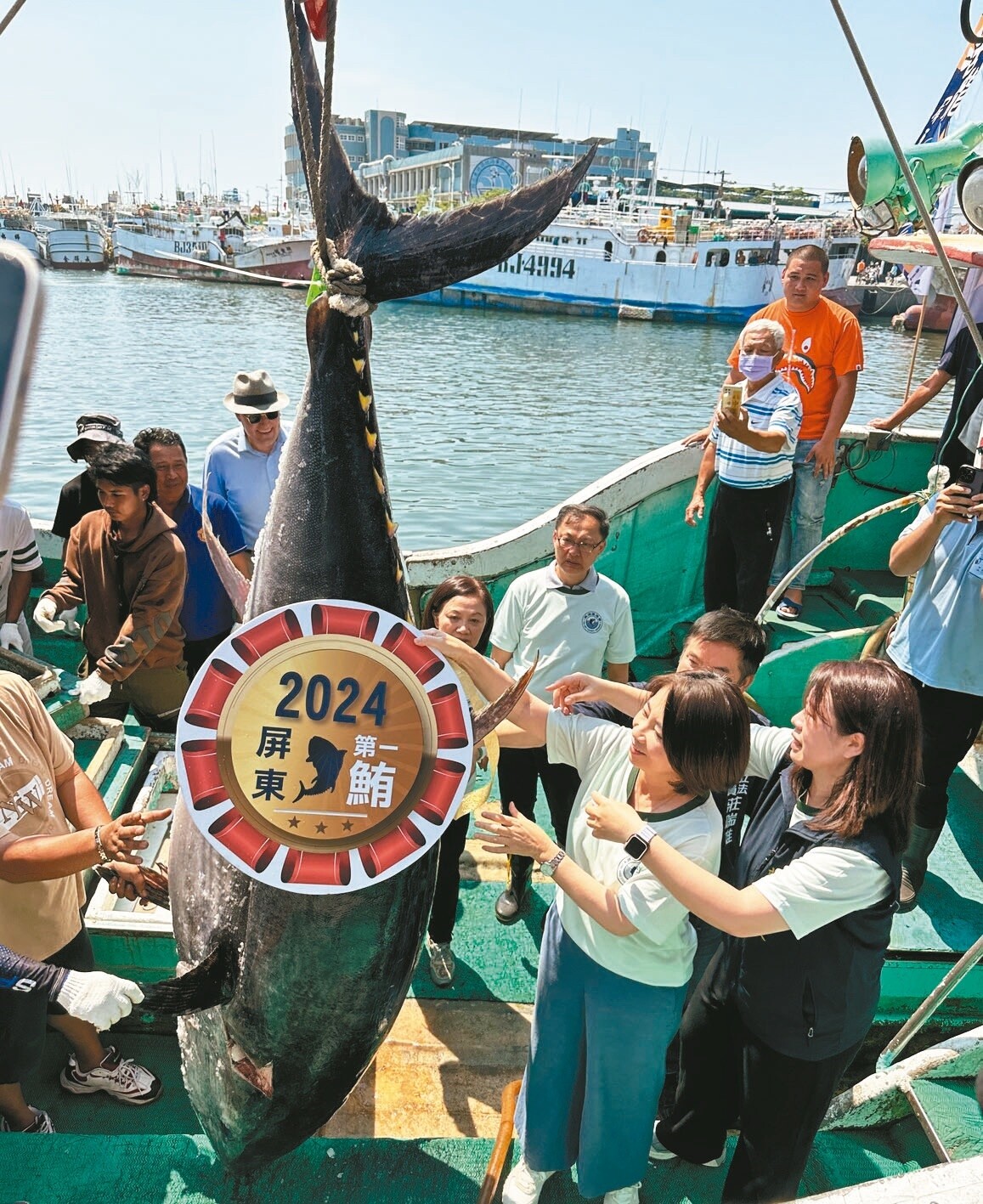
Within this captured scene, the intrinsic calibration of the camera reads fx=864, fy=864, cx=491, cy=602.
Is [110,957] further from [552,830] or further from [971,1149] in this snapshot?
[971,1149]

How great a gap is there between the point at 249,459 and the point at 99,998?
257cm

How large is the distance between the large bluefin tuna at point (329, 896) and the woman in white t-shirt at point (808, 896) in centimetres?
59

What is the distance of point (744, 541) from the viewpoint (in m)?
4.37

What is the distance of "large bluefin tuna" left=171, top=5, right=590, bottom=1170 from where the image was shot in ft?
5.73

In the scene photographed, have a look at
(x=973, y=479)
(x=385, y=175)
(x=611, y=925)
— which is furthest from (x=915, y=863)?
(x=385, y=175)

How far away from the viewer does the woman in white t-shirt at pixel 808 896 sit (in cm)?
178

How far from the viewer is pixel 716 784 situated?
1.88m

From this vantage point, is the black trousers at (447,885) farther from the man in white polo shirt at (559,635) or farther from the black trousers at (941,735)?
the black trousers at (941,735)

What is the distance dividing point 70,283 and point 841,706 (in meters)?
49.5

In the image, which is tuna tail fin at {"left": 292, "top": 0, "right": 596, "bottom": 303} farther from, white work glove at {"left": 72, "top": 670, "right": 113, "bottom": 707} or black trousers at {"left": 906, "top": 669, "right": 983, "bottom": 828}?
white work glove at {"left": 72, "top": 670, "right": 113, "bottom": 707}

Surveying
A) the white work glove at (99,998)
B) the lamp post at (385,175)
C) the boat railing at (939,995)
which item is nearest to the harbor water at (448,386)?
the lamp post at (385,175)

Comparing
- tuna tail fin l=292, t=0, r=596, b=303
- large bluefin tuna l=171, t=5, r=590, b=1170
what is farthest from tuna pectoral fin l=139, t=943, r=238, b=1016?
tuna tail fin l=292, t=0, r=596, b=303

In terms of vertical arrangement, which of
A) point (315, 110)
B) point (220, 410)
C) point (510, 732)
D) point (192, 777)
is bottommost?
point (220, 410)

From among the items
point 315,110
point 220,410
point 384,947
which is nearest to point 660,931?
point 384,947
